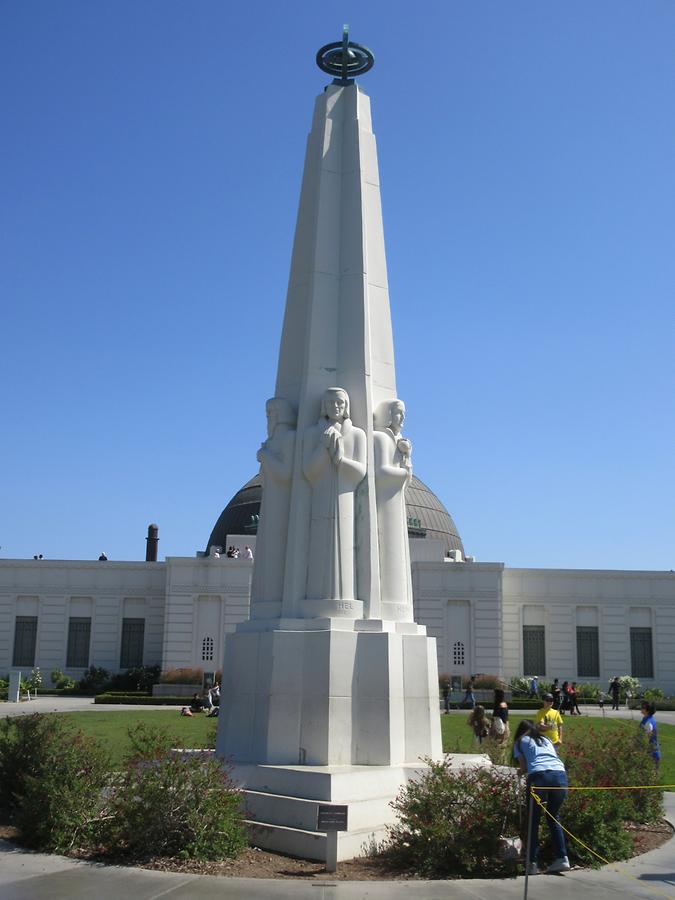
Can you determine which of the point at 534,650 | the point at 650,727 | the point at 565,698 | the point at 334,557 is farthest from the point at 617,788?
the point at 534,650

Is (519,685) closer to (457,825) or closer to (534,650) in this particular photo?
(534,650)

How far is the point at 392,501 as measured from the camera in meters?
12.7

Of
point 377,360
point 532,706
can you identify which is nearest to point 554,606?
point 532,706

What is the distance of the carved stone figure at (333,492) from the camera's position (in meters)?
11.9

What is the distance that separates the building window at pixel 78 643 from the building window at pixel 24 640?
190 cm

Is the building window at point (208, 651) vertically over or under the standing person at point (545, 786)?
over

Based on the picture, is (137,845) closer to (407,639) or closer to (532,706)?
(407,639)

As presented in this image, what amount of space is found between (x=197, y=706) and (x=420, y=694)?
22432mm

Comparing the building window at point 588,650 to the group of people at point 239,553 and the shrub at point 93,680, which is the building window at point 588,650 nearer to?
the group of people at point 239,553

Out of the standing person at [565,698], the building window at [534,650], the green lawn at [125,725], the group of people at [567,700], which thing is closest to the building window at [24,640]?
the green lawn at [125,725]

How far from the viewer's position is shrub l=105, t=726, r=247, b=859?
896cm

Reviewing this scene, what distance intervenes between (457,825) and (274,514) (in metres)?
5.03

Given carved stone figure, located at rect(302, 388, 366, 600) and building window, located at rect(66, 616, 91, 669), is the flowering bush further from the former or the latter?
building window, located at rect(66, 616, 91, 669)

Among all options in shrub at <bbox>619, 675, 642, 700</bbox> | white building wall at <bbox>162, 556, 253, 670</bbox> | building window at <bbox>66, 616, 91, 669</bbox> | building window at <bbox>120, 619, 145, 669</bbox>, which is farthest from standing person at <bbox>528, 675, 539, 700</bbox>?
building window at <bbox>66, 616, 91, 669</bbox>
